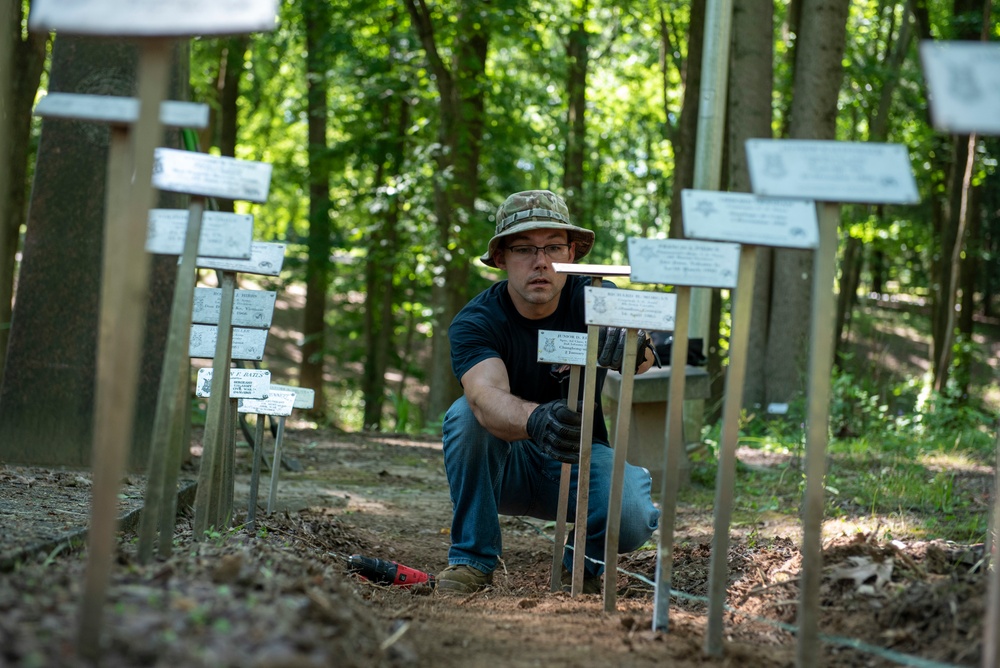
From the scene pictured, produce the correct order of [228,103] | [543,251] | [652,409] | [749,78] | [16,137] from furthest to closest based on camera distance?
[228,103], [749,78], [16,137], [652,409], [543,251]

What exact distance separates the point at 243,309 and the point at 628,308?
138 centimetres

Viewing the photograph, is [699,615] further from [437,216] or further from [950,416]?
[437,216]

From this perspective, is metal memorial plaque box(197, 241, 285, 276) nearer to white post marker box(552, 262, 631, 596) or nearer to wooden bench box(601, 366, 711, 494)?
white post marker box(552, 262, 631, 596)

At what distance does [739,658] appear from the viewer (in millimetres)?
2521

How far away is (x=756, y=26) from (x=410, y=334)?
25.7 feet

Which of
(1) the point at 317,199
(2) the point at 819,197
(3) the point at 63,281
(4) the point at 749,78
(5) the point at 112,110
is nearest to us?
(5) the point at 112,110

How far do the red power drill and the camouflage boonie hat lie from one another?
134 cm

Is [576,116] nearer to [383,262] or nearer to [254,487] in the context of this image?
[383,262]

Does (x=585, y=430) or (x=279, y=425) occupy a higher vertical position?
(x=585, y=430)

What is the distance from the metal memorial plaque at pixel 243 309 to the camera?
143 inches

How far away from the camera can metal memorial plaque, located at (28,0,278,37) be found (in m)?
1.97

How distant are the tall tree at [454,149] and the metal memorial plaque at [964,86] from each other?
27.5ft

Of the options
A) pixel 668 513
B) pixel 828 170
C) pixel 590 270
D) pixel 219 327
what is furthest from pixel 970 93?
pixel 219 327

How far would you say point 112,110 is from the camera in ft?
7.27
